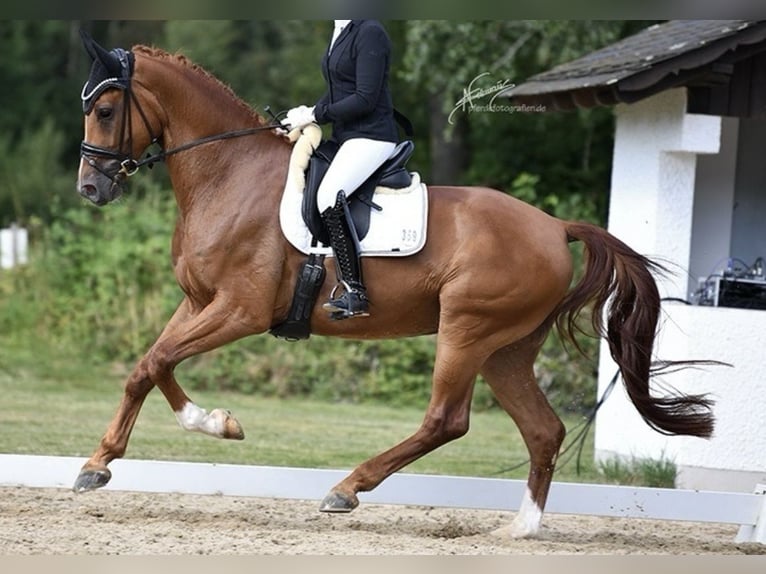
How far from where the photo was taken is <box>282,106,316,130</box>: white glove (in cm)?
678

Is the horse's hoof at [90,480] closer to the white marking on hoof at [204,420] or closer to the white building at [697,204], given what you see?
the white marking on hoof at [204,420]

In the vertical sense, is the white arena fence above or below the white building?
below

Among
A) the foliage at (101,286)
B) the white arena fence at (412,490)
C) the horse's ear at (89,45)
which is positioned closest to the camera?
the horse's ear at (89,45)

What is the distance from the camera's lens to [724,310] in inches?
362

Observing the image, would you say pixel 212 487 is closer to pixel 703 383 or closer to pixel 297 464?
pixel 297 464

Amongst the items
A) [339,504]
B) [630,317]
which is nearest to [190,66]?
[339,504]

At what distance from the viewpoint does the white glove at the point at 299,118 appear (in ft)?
22.2

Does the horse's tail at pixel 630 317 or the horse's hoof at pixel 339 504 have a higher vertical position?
the horse's tail at pixel 630 317

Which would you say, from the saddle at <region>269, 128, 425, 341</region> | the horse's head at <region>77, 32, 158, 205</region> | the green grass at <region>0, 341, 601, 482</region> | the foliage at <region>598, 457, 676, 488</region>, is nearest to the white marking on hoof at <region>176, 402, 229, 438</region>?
the saddle at <region>269, 128, 425, 341</region>

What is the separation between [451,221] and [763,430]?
3.55 m

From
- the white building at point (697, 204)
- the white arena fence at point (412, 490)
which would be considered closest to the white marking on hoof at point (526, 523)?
the white arena fence at point (412, 490)

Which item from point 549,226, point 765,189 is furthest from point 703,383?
point 549,226

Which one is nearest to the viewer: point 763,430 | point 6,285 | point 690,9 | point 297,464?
point 690,9

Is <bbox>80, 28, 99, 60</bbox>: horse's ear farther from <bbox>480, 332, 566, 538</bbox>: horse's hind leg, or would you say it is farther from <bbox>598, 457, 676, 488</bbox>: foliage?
<bbox>598, 457, 676, 488</bbox>: foliage
